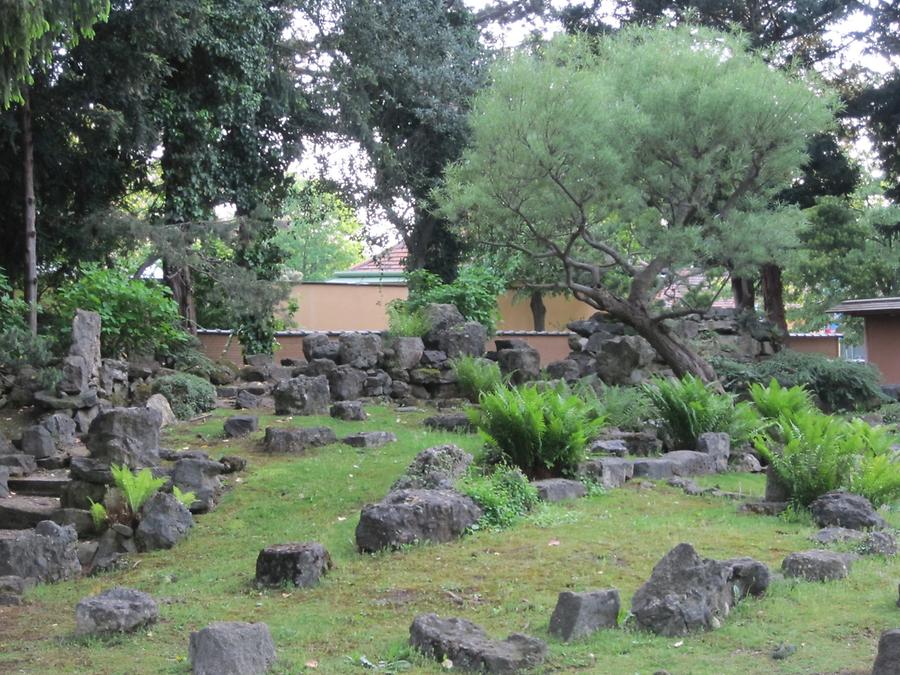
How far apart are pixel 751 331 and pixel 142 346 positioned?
1298cm

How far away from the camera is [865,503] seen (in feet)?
30.0

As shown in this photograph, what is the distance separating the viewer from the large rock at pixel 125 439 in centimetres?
1137

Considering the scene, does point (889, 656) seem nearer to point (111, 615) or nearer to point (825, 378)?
point (111, 615)

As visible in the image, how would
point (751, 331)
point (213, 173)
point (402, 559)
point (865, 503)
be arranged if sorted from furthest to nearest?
1. point (751, 331)
2. point (213, 173)
3. point (865, 503)
4. point (402, 559)

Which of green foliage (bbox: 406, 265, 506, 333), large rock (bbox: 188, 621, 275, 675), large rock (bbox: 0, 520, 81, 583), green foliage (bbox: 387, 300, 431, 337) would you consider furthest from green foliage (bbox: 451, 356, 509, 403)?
large rock (bbox: 188, 621, 275, 675)

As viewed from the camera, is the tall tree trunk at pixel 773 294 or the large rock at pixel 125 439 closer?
the large rock at pixel 125 439

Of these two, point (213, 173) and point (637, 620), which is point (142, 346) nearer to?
point (213, 173)

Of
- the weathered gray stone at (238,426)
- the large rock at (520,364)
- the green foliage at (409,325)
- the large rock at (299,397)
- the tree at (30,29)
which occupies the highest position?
the tree at (30,29)

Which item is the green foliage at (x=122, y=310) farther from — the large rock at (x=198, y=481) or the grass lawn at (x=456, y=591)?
the grass lawn at (x=456, y=591)

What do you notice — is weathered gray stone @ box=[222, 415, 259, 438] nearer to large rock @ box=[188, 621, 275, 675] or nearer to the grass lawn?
the grass lawn

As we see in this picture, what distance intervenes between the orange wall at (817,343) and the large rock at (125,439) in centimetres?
1950

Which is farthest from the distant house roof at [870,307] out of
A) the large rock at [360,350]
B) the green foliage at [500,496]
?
the green foliage at [500,496]

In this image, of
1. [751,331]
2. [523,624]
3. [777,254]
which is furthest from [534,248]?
[523,624]

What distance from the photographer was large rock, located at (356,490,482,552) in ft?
28.3
